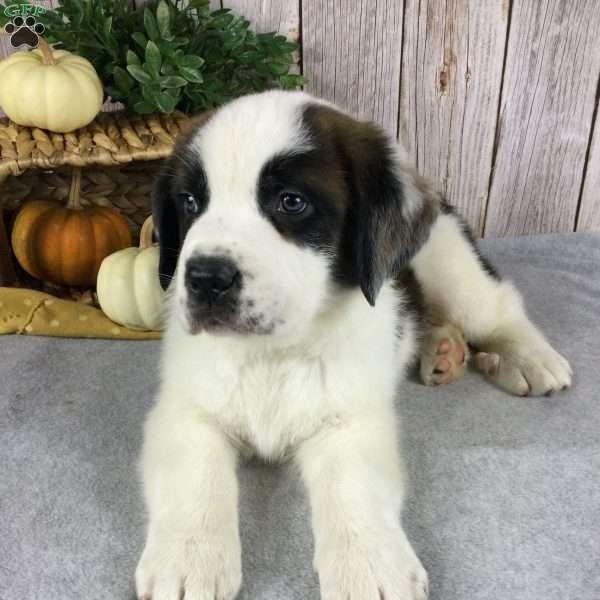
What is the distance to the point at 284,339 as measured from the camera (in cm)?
161

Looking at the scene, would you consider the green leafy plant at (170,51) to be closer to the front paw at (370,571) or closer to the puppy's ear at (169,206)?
the puppy's ear at (169,206)

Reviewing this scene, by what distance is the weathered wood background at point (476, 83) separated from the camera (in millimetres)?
3031

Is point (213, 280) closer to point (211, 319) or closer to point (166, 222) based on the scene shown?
point (211, 319)

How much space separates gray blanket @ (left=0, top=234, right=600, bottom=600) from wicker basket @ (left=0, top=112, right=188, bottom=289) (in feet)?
2.23

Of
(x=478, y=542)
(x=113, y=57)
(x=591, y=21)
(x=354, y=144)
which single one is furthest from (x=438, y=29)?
(x=478, y=542)

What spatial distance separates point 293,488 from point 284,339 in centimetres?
42

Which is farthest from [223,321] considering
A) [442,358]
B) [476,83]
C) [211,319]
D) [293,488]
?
[476,83]

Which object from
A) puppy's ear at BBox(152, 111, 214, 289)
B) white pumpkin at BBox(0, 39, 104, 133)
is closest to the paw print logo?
white pumpkin at BBox(0, 39, 104, 133)

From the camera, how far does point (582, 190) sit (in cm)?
343

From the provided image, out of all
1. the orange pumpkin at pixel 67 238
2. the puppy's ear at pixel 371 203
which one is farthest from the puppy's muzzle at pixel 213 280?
the orange pumpkin at pixel 67 238

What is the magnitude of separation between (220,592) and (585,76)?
2.93 metres

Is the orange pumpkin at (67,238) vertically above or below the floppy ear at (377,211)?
below

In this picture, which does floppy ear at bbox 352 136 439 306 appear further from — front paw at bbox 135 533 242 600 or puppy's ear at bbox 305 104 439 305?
front paw at bbox 135 533 242 600

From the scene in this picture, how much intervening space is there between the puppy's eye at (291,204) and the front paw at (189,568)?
75cm
